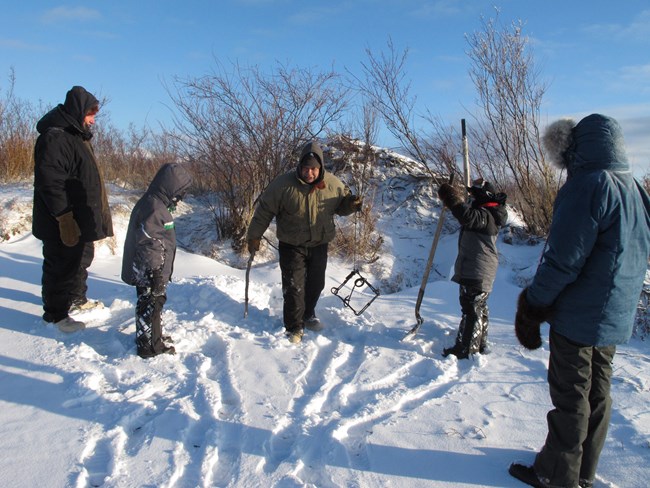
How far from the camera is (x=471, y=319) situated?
3.99m

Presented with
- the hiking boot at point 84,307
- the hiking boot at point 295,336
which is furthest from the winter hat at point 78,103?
the hiking boot at point 295,336

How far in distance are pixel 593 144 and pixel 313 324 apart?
3.04 meters

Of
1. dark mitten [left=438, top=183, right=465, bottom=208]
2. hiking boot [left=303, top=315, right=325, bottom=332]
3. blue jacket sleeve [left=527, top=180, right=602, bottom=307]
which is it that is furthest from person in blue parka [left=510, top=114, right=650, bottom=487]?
hiking boot [left=303, top=315, right=325, bottom=332]

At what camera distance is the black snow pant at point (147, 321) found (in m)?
3.74

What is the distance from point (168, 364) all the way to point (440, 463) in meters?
2.13

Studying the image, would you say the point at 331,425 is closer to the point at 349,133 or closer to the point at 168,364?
the point at 168,364

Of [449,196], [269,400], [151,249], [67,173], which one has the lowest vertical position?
[269,400]

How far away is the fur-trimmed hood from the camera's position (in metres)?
2.22

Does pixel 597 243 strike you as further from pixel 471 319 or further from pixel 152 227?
pixel 152 227

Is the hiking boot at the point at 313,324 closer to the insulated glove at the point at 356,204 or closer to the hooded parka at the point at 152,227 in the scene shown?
the insulated glove at the point at 356,204

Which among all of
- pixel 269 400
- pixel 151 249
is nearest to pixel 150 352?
pixel 151 249

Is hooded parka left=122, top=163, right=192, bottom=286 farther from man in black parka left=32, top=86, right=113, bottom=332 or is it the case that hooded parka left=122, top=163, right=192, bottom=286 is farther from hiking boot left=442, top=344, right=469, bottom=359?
hiking boot left=442, top=344, right=469, bottom=359

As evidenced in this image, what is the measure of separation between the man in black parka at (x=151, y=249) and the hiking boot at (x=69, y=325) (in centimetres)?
78

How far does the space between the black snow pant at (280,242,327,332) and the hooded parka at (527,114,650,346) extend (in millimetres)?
2454
